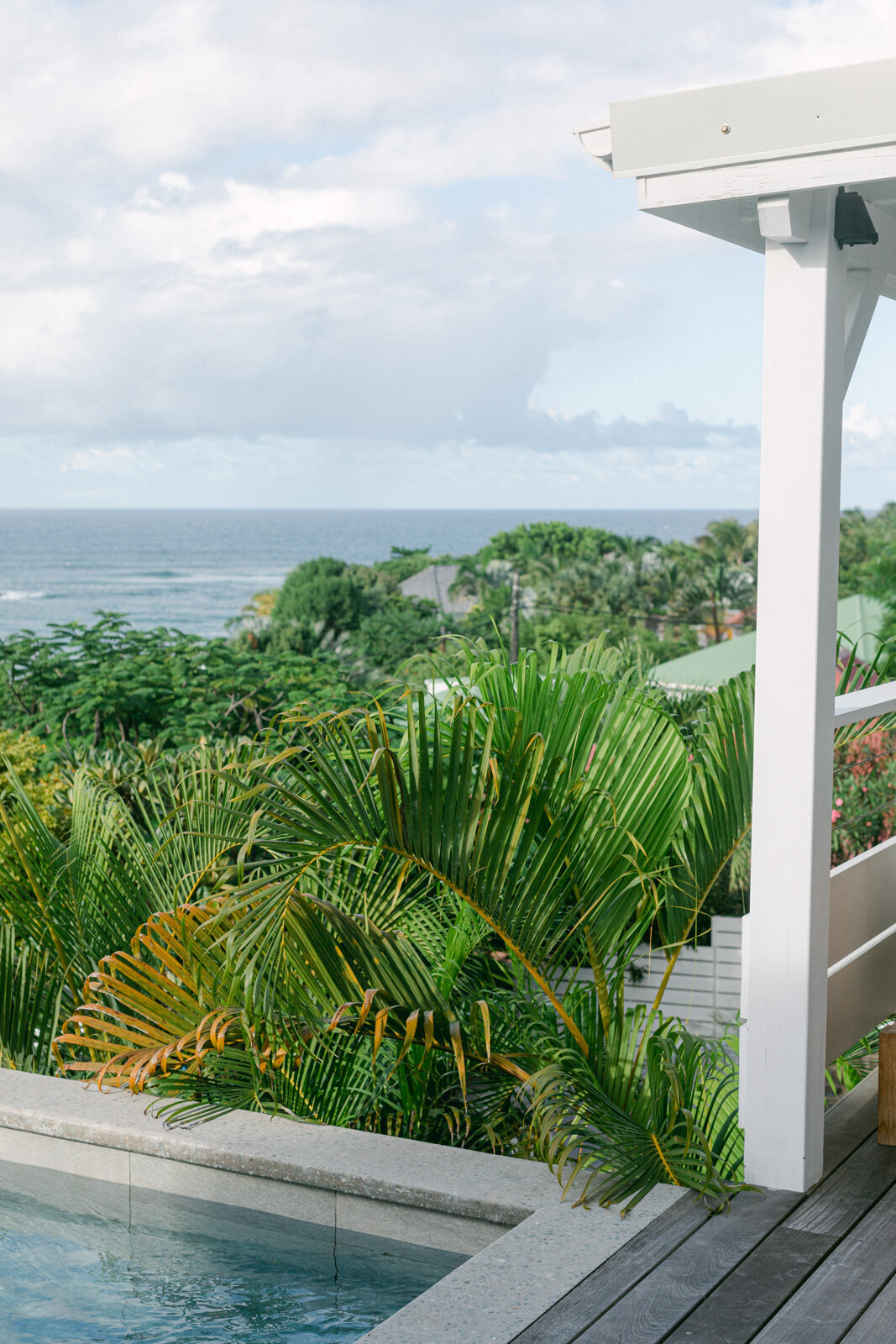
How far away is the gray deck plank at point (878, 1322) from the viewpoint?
7.31 ft

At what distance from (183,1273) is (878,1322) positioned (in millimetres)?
1537

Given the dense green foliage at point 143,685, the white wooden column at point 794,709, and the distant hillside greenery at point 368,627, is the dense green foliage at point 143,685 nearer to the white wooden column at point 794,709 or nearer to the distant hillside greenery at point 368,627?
the distant hillside greenery at point 368,627

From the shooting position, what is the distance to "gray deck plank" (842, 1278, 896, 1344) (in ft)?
7.31

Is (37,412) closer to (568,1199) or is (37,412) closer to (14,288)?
(14,288)

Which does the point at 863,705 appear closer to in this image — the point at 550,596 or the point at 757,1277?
the point at 757,1277

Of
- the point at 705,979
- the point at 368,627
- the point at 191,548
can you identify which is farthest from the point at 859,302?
the point at 191,548

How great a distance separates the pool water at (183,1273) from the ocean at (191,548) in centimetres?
5231

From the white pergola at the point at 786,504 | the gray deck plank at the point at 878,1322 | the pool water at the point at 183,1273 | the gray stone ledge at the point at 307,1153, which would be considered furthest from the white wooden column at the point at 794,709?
the pool water at the point at 183,1273

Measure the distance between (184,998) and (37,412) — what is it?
72257 millimetres

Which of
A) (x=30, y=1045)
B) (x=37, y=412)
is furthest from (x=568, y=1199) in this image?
(x=37, y=412)

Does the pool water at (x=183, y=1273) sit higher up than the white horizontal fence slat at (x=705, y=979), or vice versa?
the pool water at (x=183, y=1273)

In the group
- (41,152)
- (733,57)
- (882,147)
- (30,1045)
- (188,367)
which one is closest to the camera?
(882,147)

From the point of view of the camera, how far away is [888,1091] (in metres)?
3.03

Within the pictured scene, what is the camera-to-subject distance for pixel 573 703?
3.52 meters
